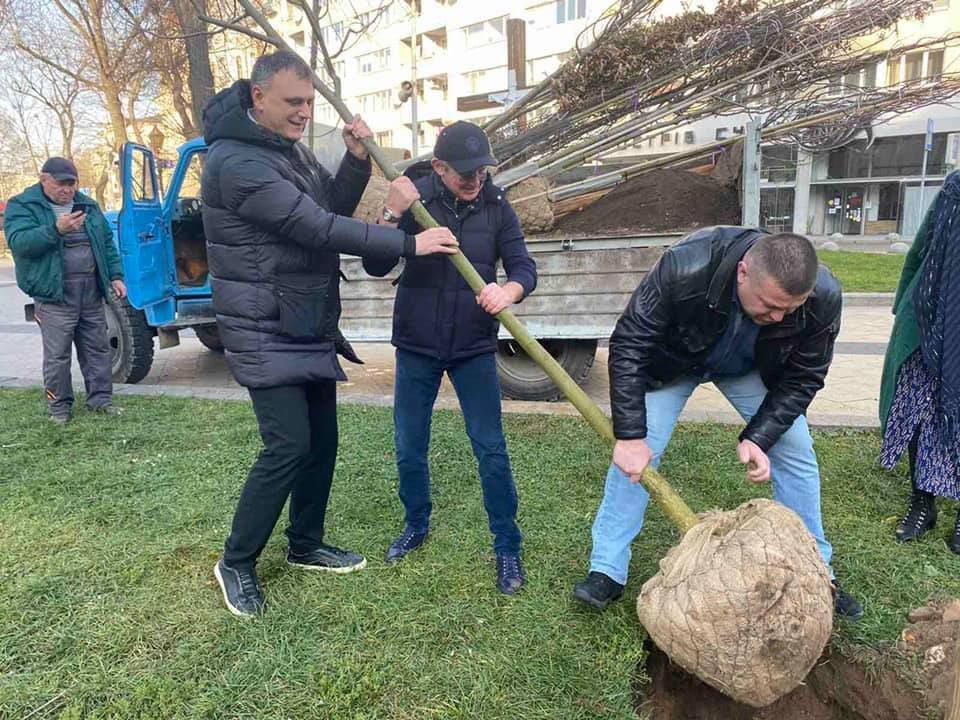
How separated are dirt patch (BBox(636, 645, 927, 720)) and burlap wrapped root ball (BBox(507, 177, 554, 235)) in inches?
150

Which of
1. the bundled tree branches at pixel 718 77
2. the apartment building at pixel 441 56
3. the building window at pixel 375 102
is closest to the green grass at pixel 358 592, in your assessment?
the bundled tree branches at pixel 718 77

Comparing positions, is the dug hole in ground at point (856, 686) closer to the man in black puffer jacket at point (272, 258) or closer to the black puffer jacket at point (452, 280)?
the black puffer jacket at point (452, 280)

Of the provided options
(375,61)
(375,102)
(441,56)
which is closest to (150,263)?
(441,56)

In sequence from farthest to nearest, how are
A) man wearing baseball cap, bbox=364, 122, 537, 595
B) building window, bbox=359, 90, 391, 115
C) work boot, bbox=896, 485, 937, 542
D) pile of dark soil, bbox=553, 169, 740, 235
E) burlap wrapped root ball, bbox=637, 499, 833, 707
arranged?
building window, bbox=359, 90, 391, 115 → pile of dark soil, bbox=553, 169, 740, 235 → work boot, bbox=896, 485, 937, 542 → man wearing baseball cap, bbox=364, 122, 537, 595 → burlap wrapped root ball, bbox=637, 499, 833, 707

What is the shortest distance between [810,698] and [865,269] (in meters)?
12.2

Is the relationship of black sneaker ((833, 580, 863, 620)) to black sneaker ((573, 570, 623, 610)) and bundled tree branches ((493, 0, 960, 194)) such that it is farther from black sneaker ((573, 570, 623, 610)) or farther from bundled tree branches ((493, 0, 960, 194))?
bundled tree branches ((493, 0, 960, 194))

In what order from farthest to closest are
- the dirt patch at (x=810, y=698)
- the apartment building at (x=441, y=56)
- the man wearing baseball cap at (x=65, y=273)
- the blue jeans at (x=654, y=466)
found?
the apartment building at (x=441, y=56) < the man wearing baseball cap at (x=65, y=273) < the blue jeans at (x=654, y=466) < the dirt patch at (x=810, y=698)

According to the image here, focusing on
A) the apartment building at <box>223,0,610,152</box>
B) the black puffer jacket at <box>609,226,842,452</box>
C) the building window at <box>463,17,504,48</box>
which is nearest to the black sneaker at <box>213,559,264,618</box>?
the black puffer jacket at <box>609,226,842,452</box>

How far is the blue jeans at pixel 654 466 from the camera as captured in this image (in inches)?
106

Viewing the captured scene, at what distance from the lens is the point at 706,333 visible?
2459mm

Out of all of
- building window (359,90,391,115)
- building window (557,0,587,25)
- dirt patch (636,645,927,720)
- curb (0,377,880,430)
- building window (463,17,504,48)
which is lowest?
dirt patch (636,645,927,720)

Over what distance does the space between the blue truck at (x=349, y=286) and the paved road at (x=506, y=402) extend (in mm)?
454

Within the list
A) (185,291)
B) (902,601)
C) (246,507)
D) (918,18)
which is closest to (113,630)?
(246,507)

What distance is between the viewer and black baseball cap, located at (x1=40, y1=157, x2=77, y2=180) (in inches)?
204
